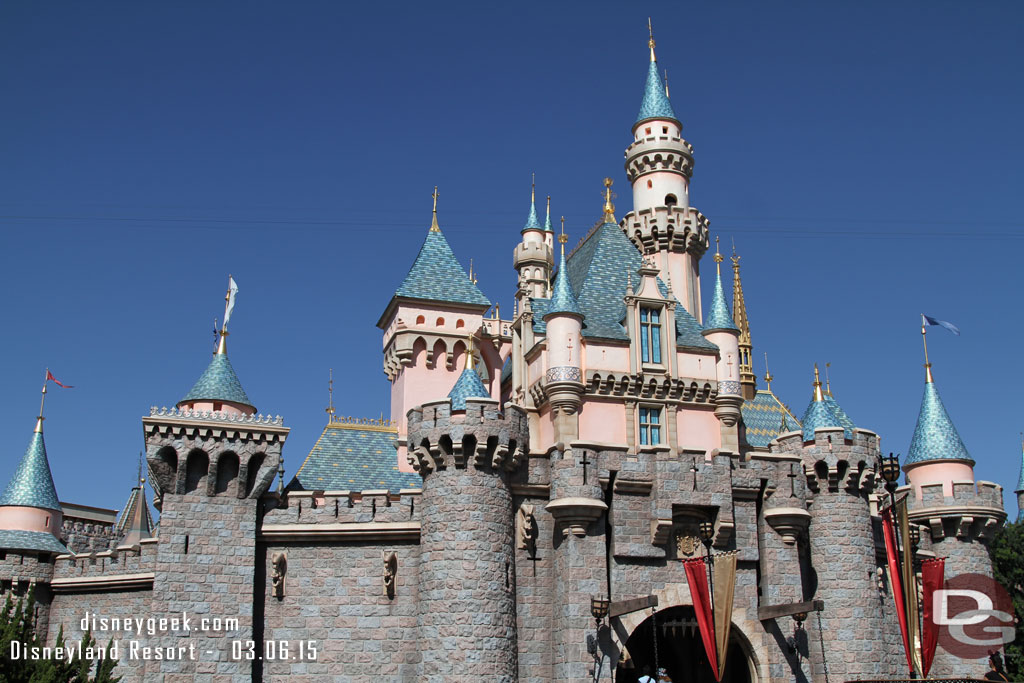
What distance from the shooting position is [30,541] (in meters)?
26.5

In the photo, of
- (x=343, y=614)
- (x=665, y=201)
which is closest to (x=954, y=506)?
(x=665, y=201)

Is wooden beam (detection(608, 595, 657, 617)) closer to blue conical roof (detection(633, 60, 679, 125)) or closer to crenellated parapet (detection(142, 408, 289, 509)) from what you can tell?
crenellated parapet (detection(142, 408, 289, 509))

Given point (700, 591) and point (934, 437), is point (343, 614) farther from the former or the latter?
point (934, 437)

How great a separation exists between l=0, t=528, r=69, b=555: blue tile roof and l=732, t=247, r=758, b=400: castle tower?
2429 centimetres

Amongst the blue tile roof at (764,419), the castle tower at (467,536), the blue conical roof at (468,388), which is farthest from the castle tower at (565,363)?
the blue tile roof at (764,419)

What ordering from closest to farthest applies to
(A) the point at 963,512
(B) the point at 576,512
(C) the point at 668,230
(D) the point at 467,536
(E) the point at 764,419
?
(D) the point at 467,536, (B) the point at 576,512, (A) the point at 963,512, (C) the point at 668,230, (E) the point at 764,419

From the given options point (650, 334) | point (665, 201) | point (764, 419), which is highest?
point (665, 201)

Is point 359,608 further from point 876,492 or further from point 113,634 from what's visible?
point 876,492

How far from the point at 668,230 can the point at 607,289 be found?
4828 mm

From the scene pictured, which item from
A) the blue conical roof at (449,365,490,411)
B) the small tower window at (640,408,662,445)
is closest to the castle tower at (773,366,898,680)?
the small tower window at (640,408,662,445)

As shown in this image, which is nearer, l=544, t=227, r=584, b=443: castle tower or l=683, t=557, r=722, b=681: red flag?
l=683, t=557, r=722, b=681: red flag

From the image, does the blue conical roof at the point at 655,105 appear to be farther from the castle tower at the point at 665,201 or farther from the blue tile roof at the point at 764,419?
the blue tile roof at the point at 764,419

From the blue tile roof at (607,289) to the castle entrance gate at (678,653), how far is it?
827 centimetres

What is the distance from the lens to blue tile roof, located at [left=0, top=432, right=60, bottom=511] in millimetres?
27328
